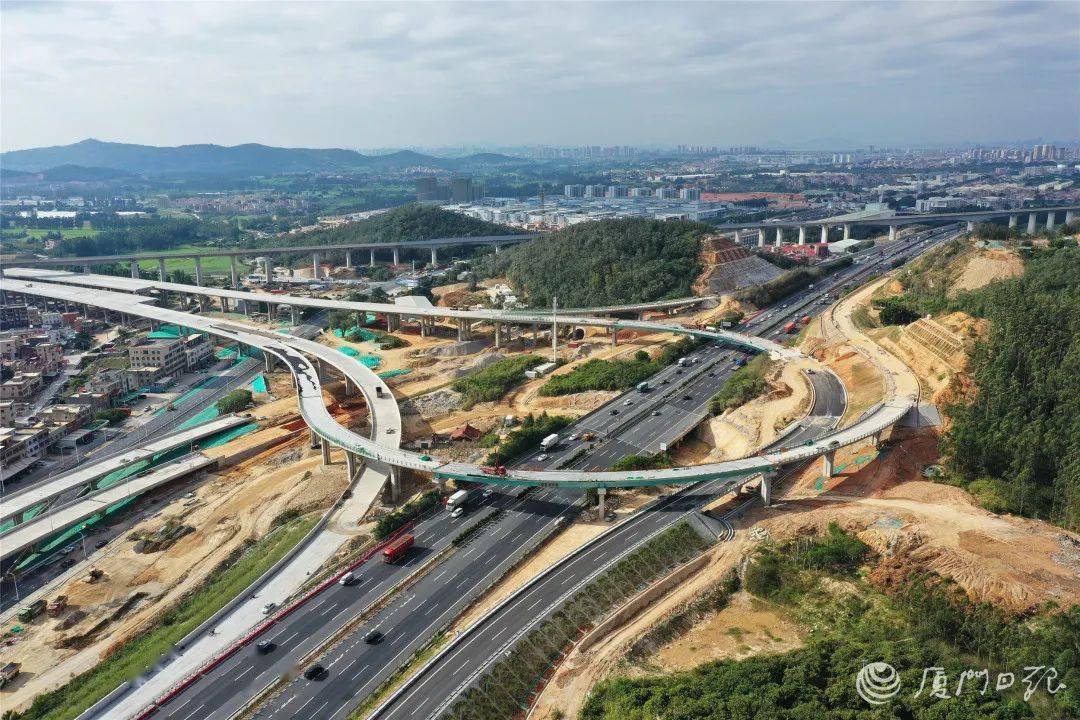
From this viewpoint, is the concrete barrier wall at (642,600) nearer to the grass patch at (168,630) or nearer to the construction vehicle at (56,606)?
the grass patch at (168,630)

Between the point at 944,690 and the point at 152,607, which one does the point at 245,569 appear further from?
the point at 944,690

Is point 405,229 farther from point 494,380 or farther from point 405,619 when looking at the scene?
point 405,619

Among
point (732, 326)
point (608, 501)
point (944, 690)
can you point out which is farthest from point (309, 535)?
point (732, 326)

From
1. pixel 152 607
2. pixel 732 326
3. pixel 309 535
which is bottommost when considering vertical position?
pixel 152 607

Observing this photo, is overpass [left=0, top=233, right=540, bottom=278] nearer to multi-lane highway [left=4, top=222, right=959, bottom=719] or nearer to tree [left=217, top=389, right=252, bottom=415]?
tree [left=217, top=389, right=252, bottom=415]

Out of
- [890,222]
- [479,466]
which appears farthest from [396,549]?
[890,222]

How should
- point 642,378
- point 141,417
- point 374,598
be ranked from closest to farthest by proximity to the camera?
point 374,598
point 642,378
point 141,417
